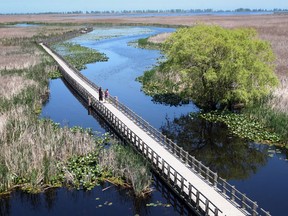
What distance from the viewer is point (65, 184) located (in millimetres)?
24141

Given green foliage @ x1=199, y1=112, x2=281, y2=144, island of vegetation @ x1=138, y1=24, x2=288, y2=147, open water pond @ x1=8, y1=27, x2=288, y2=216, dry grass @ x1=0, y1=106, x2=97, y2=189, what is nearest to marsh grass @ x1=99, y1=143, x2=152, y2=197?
open water pond @ x1=8, y1=27, x2=288, y2=216

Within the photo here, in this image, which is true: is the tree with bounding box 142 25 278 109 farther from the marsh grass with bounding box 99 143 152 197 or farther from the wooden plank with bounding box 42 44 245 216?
the marsh grass with bounding box 99 143 152 197

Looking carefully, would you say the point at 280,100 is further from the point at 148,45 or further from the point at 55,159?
the point at 148,45

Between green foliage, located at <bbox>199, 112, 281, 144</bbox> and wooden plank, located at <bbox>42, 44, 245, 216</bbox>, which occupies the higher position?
wooden plank, located at <bbox>42, 44, 245, 216</bbox>

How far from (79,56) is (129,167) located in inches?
2356

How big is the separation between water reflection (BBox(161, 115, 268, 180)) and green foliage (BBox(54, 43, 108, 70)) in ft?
123

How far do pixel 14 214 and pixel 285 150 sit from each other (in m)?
21.7

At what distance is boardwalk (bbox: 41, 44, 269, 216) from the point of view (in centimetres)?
1989

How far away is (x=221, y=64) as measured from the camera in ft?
122

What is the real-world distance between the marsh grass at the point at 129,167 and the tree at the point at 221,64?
49.6 ft

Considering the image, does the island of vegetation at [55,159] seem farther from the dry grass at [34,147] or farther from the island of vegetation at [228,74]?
the island of vegetation at [228,74]

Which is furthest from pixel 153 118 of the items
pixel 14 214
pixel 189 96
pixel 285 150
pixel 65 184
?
pixel 14 214

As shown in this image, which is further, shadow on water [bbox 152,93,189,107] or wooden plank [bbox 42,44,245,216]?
shadow on water [bbox 152,93,189,107]

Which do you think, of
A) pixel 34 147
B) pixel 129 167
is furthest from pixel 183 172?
pixel 34 147
